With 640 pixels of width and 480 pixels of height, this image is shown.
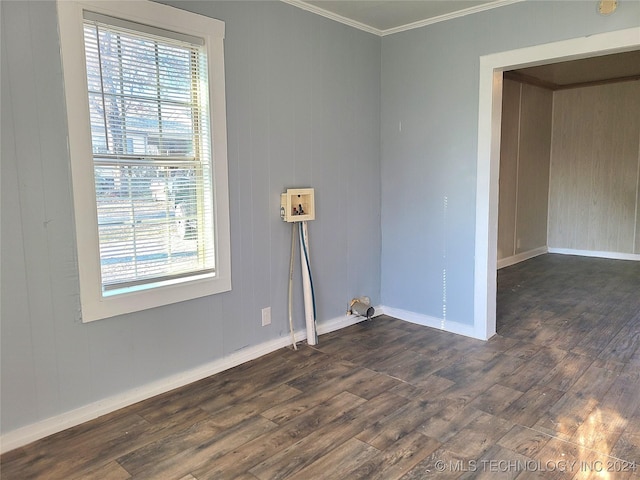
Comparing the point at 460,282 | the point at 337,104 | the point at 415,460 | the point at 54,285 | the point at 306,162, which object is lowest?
the point at 415,460

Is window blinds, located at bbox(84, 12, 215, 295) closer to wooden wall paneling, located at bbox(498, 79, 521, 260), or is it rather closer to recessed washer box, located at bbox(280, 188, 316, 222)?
recessed washer box, located at bbox(280, 188, 316, 222)

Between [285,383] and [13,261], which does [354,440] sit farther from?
[13,261]

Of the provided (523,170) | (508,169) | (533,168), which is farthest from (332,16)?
(533,168)

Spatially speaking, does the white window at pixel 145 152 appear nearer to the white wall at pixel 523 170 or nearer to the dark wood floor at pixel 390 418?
the dark wood floor at pixel 390 418

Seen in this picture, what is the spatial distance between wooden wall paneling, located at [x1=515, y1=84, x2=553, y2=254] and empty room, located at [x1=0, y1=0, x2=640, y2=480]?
2.24 m

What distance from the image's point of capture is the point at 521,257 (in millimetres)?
6898

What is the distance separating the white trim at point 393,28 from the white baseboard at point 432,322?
7.86 feet

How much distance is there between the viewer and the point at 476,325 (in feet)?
12.4

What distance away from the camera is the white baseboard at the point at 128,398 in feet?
7.57

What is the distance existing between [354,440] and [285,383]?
0.74 m

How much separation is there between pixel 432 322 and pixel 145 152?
265cm

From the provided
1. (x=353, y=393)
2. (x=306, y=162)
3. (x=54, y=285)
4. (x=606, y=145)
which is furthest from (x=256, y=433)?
(x=606, y=145)

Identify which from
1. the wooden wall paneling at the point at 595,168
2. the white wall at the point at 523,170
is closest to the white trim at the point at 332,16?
the white wall at the point at 523,170

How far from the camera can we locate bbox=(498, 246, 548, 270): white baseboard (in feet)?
21.3
